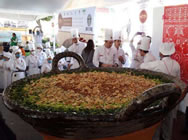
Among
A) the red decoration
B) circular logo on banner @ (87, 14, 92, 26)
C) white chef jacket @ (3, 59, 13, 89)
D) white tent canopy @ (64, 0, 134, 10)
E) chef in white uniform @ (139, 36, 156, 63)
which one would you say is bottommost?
white chef jacket @ (3, 59, 13, 89)

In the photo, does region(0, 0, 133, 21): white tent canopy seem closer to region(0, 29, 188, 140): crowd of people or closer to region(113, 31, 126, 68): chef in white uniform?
region(0, 29, 188, 140): crowd of people

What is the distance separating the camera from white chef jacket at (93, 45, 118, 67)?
3.54 meters

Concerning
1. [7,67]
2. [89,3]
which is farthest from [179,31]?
[7,67]

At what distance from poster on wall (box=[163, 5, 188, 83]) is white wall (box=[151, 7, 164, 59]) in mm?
111

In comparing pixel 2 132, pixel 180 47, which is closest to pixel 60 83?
pixel 2 132

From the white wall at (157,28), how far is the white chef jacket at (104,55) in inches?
29.2

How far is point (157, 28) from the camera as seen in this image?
11.6 feet

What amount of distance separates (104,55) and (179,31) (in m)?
1.27

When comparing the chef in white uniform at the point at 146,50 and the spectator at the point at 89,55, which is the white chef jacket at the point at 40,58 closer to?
the spectator at the point at 89,55

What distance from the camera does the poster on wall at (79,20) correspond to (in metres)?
4.88

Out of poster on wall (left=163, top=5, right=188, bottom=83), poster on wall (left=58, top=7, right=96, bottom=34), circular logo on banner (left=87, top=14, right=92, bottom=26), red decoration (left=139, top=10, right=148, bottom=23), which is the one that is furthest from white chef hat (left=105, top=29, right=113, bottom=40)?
circular logo on banner (left=87, top=14, right=92, bottom=26)

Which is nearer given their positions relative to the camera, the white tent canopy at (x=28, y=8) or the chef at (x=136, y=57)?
the chef at (x=136, y=57)

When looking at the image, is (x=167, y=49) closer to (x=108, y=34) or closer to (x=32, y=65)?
(x=108, y=34)

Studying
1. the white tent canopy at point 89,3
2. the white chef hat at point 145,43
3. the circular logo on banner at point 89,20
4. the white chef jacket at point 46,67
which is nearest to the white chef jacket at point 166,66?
the white chef hat at point 145,43
